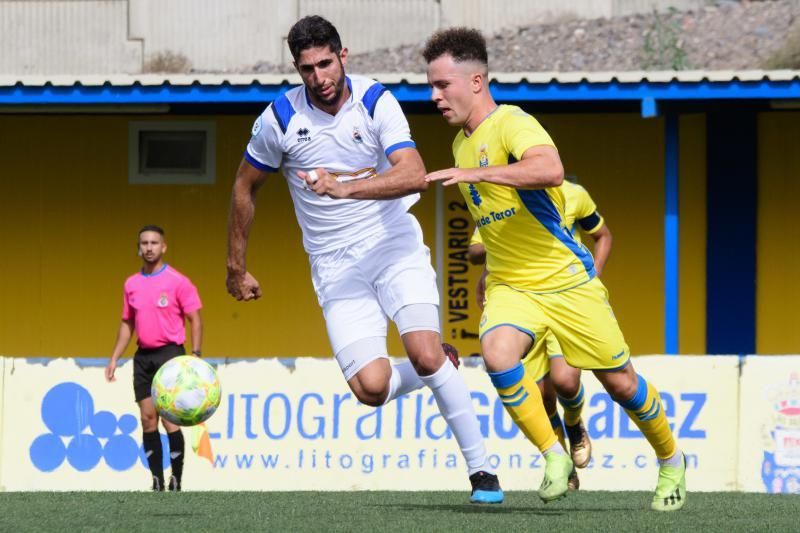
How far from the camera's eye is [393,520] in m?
7.69

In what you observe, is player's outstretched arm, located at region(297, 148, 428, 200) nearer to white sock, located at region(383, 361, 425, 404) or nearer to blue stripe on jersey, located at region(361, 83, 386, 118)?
blue stripe on jersey, located at region(361, 83, 386, 118)

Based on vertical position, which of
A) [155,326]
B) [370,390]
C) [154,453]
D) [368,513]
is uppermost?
[155,326]

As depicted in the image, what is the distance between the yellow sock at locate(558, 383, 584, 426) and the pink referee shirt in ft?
12.6

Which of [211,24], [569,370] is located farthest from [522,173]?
[211,24]

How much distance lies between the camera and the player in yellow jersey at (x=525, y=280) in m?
7.87

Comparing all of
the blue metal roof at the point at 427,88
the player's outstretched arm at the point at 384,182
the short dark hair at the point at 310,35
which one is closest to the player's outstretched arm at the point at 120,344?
the blue metal roof at the point at 427,88

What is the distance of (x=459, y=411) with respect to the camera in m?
8.31

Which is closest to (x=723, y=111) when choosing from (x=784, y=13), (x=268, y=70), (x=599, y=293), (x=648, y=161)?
(x=648, y=161)

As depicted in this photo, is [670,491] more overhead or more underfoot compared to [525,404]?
more underfoot

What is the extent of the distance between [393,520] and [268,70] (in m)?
28.4

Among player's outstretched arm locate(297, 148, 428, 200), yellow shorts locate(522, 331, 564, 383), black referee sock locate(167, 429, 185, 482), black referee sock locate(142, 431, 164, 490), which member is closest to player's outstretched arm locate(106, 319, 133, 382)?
black referee sock locate(142, 431, 164, 490)

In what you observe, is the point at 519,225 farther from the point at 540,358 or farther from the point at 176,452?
the point at 176,452

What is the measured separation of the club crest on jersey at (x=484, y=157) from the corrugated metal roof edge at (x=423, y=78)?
19.7 ft

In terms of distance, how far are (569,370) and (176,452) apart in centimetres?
386
